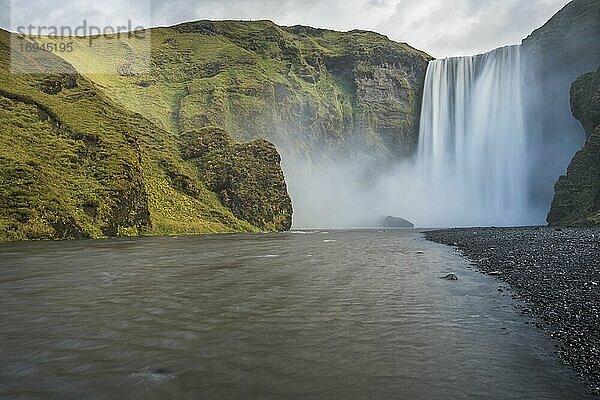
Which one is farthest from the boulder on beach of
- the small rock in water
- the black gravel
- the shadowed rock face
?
the small rock in water

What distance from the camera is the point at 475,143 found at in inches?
4235

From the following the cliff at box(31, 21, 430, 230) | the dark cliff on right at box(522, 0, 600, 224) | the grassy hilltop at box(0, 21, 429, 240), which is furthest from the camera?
the cliff at box(31, 21, 430, 230)

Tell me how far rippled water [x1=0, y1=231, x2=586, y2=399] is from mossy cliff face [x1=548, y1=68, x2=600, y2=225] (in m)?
61.1

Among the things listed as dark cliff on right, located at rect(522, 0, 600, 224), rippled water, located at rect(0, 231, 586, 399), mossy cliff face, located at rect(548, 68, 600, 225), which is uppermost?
dark cliff on right, located at rect(522, 0, 600, 224)

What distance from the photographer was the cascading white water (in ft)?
325

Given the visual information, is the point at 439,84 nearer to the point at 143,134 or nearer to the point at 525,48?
the point at 525,48

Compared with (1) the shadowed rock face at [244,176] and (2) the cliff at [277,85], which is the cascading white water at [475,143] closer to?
(2) the cliff at [277,85]

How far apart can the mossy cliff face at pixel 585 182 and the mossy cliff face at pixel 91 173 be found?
2139 inches

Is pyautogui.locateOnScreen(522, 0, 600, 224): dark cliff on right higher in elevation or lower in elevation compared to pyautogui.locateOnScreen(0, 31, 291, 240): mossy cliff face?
higher

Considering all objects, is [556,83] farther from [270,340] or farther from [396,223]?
[270,340]

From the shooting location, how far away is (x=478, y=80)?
108 meters

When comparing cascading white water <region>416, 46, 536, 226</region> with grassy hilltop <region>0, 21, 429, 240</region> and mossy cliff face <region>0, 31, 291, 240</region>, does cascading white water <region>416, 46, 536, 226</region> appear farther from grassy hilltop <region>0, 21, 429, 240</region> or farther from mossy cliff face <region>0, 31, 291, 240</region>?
mossy cliff face <region>0, 31, 291, 240</region>

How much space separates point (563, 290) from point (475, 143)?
4089 inches

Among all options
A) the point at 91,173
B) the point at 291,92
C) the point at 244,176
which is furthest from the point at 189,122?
the point at 91,173
